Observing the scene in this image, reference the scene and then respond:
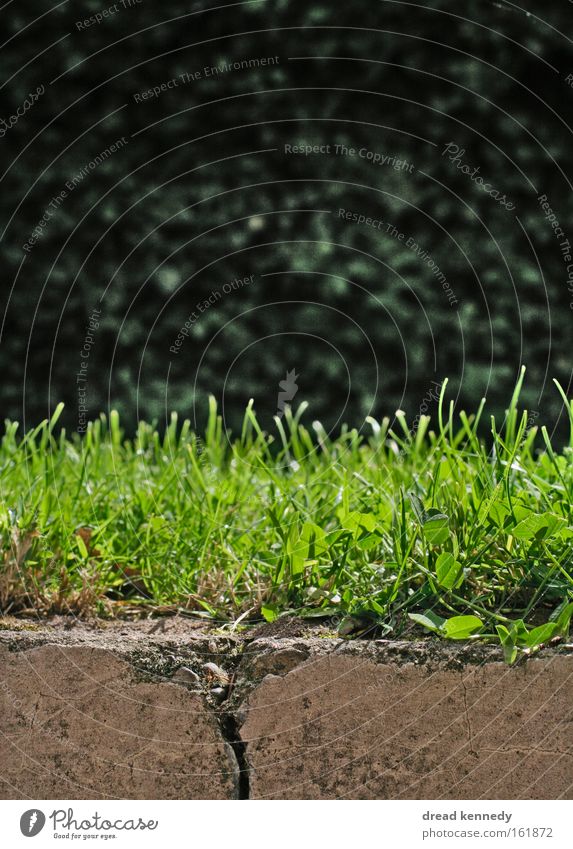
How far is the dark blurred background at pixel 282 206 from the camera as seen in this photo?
3.68 metres

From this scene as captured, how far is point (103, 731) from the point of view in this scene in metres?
1.95

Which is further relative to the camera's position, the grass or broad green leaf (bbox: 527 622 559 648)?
the grass

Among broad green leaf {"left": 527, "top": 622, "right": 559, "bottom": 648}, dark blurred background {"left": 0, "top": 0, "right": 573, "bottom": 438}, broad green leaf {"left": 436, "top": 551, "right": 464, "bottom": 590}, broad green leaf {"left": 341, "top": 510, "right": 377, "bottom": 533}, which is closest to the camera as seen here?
broad green leaf {"left": 527, "top": 622, "right": 559, "bottom": 648}

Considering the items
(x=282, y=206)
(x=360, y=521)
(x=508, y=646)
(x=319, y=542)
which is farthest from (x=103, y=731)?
(x=282, y=206)

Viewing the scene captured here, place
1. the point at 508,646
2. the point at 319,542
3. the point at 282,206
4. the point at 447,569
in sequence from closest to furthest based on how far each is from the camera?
the point at 508,646 < the point at 447,569 < the point at 319,542 < the point at 282,206

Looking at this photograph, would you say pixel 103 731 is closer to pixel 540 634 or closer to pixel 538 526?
pixel 540 634

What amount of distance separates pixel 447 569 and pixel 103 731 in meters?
0.81

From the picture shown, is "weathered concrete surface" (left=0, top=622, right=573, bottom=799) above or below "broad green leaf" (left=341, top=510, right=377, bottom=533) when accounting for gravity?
below

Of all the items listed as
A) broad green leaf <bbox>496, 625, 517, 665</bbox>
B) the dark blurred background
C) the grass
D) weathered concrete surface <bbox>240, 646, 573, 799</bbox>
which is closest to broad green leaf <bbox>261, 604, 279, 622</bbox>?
the grass

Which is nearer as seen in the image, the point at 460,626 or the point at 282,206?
the point at 460,626

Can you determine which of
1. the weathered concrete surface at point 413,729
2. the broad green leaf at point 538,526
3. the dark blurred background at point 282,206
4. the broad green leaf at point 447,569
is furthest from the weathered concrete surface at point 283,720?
the dark blurred background at point 282,206

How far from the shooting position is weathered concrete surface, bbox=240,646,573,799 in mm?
1878

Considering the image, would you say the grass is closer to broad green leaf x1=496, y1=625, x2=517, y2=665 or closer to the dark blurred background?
broad green leaf x1=496, y1=625, x2=517, y2=665

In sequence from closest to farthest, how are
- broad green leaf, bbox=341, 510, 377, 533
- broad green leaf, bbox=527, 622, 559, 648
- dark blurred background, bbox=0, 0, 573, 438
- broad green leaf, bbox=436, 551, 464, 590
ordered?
broad green leaf, bbox=527, 622, 559, 648 → broad green leaf, bbox=436, 551, 464, 590 → broad green leaf, bbox=341, 510, 377, 533 → dark blurred background, bbox=0, 0, 573, 438
